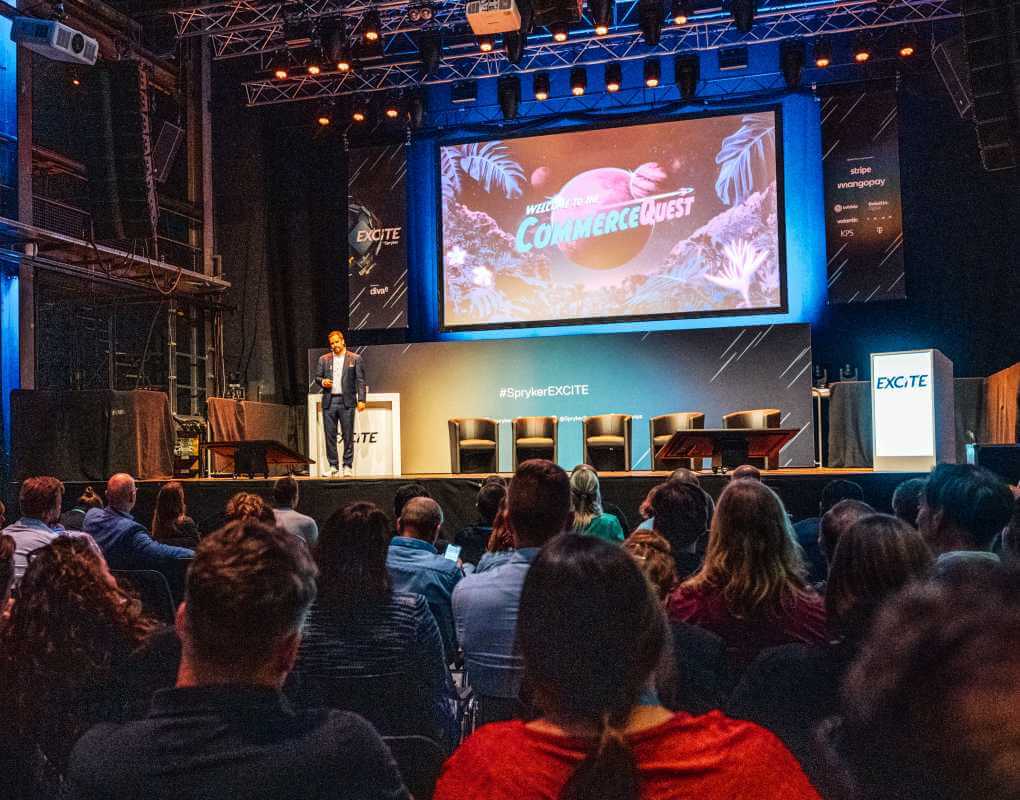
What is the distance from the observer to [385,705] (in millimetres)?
2312

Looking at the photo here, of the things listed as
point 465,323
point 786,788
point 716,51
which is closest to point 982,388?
point 716,51

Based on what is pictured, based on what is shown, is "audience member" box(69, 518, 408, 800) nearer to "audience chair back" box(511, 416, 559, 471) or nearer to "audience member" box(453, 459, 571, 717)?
"audience member" box(453, 459, 571, 717)

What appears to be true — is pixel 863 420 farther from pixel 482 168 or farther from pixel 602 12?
pixel 482 168

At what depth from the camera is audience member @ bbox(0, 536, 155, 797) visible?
2096 millimetres

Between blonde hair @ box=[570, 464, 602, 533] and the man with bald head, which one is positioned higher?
blonde hair @ box=[570, 464, 602, 533]

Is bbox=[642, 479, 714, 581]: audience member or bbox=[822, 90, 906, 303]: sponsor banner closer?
bbox=[642, 479, 714, 581]: audience member

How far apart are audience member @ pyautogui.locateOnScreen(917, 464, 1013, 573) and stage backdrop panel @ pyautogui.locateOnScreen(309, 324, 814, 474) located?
7562 mm

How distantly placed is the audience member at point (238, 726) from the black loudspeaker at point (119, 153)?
9.69 metres

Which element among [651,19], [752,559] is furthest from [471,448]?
[752,559]

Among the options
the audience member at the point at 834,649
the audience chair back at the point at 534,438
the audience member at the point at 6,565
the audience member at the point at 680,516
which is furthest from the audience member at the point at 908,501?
the audience chair back at the point at 534,438

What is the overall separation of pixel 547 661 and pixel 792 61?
1038 cm

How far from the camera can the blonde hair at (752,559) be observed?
2.17 metres

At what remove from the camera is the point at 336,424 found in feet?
30.0

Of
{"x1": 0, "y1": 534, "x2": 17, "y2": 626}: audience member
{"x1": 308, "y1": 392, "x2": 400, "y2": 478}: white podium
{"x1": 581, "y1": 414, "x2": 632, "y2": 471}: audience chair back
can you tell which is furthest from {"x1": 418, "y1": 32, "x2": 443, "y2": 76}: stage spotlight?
{"x1": 0, "y1": 534, "x2": 17, "y2": 626}: audience member
